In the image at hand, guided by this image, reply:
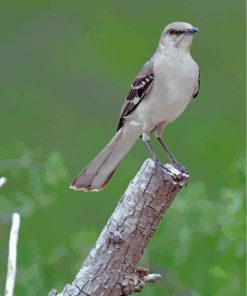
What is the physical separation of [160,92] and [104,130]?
1.91 metres

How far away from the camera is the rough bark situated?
89.0 inches

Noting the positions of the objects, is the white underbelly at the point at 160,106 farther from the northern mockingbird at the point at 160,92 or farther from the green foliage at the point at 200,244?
the green foliage at the point at 200,244

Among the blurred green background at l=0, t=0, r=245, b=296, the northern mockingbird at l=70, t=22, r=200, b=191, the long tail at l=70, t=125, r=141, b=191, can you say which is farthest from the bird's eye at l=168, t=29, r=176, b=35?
the blurred green background at l=0, t=0, r=245, b=296

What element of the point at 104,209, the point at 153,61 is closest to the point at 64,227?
the point at 104,209

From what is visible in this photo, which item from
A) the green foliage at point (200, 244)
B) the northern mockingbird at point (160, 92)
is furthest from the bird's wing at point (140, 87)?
the green foliage at point (200, 244)

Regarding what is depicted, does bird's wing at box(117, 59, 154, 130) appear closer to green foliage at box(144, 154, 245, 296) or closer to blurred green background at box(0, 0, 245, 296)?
blurred green background at box(0, 0, 245, 296)

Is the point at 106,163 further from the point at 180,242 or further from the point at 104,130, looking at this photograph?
the point at 104,130

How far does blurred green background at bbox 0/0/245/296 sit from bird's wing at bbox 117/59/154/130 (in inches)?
21.2

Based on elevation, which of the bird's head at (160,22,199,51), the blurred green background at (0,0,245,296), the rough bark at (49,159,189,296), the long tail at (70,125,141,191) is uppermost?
the blurred green background at (0,0,245,296)

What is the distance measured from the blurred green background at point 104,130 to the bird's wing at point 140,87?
54 centimetres

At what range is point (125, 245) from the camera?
2.26m

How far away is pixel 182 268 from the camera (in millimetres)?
3426

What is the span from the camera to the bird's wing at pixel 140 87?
9.05 feet

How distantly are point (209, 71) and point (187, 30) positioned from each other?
1.88 metres
